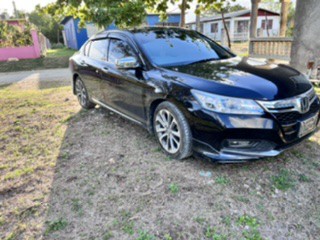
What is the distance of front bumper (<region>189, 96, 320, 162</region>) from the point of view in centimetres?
262

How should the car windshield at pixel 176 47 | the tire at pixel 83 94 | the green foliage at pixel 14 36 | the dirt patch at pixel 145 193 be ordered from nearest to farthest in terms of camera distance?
the dirt patch at pixel 145 193
the car windshield at pixel 176 47
the tire at pixel 83 94
the green foliage at pixel 14 36

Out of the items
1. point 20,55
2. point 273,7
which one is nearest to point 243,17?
point 273,7

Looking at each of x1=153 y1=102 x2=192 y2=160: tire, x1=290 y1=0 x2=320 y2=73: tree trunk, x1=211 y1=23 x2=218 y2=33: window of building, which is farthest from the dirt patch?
x1=211 y1=23 x2=218 y2=33: window of building

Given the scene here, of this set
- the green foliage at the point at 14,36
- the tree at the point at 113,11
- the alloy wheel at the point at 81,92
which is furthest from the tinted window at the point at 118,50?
the green foliage at the point at 14,36

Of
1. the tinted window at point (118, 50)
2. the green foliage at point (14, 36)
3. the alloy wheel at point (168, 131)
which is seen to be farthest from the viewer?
the green foliage at point (14, 36)

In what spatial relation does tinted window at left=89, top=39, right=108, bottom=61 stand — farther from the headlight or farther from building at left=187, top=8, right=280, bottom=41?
building at left=187, top=8, right=280, bottom=41

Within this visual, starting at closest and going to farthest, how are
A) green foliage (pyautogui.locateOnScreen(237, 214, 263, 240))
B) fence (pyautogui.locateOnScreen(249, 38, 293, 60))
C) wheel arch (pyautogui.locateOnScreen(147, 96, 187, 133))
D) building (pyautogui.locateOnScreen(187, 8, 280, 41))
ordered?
1. green foliage (pyautogui.locateOnScreen(237, 214, 263, 240))
2. wheel arch (pyautogui.locateOnScreen(147, 96, 187, 133))
3. fence (pyautogui.locateOnScreen(249, 38, 293, 60))
4. building (pyautogui.locateOnScreen(187, 8, 280, 41))

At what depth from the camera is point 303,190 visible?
105 inches

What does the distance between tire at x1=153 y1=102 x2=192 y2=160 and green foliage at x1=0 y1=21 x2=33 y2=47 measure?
15.0 meters

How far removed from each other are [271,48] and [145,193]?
23.6 ft

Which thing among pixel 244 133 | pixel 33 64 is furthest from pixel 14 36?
pixel 244 133

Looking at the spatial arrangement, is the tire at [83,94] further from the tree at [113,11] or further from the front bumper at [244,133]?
the front bumper at [244,133]

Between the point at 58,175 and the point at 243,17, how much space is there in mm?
31765

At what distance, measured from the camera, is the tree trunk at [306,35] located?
5.73 m
